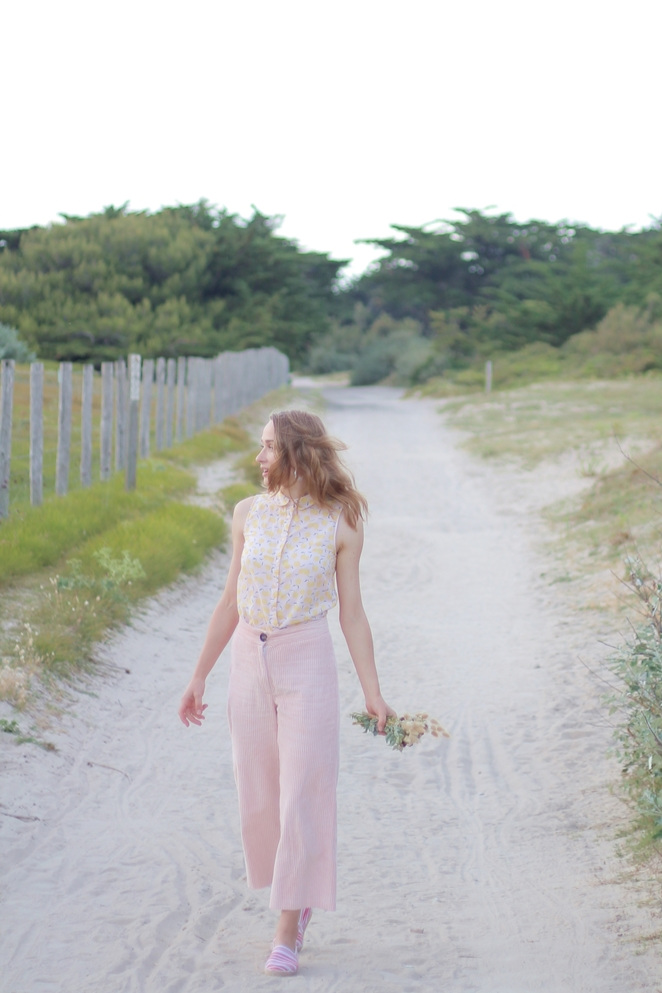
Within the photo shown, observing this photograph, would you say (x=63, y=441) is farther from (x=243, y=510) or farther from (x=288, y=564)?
(x=288, y=564)

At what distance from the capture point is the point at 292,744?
3367 mm

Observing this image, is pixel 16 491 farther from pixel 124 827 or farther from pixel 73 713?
pixel 124 827

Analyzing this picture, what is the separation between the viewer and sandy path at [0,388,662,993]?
11.7 ft

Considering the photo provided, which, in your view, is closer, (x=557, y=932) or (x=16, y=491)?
(x=557, y=932)

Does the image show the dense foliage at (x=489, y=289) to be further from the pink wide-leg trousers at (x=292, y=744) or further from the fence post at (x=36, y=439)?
the pink wide-leg trousers at (x=292, y=744)

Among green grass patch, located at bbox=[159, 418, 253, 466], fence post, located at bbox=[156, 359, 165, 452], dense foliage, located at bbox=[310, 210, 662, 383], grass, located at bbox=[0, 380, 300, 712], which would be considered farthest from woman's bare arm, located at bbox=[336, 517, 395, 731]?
dense foliage, located at bbox=[310, 210, 662, 383]

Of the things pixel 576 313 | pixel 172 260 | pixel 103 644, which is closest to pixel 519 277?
pixel 576 313

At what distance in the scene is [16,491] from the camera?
11.2 meters

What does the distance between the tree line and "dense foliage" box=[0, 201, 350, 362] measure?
0.06 m

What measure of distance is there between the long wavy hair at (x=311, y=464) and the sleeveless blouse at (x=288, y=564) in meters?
0.04

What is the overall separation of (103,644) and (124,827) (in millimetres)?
2515

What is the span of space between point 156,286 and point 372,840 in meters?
35.4

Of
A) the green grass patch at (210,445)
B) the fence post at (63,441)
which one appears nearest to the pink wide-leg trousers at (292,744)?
the fence post at (63,441)

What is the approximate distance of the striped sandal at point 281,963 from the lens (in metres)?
3.42
